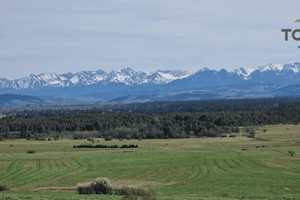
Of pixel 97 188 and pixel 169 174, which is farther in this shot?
pixel 169 174

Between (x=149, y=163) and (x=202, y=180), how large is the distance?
26629mm

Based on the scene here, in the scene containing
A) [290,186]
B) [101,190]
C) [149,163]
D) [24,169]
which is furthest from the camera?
[149,163]

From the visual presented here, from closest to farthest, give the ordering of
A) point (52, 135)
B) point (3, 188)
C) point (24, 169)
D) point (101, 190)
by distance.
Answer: point (101, 190), point (3, 188), point (24, 169), point (52, 135)

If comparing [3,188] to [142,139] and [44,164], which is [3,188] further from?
[142,139]

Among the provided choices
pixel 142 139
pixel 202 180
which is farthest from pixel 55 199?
pixel 142 139

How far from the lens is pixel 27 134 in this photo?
639 feet

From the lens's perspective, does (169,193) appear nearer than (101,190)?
No

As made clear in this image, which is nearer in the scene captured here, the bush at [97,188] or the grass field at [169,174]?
the bush at [97,188]

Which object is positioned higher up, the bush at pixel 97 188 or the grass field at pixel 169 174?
the bush at pixel 97 188

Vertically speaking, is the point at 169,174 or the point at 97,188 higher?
the point at 97,188

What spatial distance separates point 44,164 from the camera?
96.5 m

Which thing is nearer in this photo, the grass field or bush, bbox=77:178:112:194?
bush, bbox=77:178:112:194

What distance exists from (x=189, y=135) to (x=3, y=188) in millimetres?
142758

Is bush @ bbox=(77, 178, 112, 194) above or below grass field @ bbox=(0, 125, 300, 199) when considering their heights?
above
